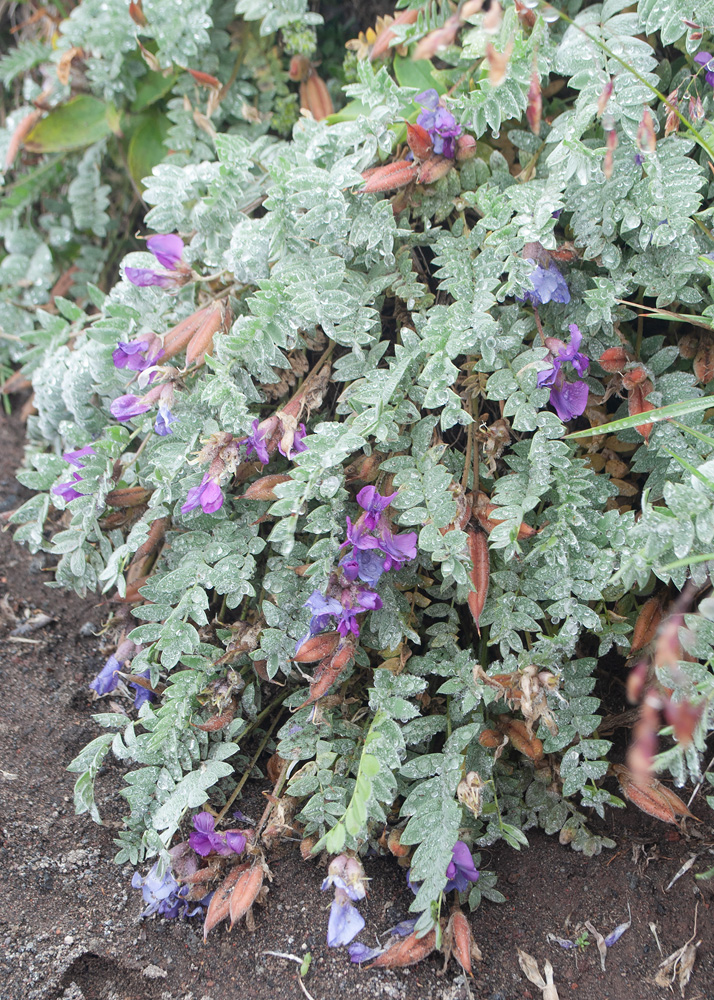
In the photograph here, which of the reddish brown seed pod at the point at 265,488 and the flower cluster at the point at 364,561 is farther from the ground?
the reddish brown seed pod at the point at 265,488

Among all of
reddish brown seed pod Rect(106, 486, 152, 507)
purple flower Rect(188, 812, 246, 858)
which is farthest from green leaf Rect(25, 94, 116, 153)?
purple flower Rect(188, 812, 246, 858)

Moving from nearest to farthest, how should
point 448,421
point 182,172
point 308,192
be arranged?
point 448,421 → point 308,192 → point 182,172

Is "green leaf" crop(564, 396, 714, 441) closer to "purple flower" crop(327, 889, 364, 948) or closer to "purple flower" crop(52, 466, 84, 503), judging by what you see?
A: "purple flower" crop(327, 889, 364, 948)

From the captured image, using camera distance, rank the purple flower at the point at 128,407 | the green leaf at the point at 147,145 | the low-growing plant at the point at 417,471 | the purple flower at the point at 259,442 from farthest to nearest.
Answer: the green leaf at the point at 147,145, the purple flower at the point at 128,407, the purple flower at the point at 259,442, the low-growing plant at the point at 417,471

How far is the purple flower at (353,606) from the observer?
4.38 ft

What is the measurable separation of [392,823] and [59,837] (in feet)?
2.20

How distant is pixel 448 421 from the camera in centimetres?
138

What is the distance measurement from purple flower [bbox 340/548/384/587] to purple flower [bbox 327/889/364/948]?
1.78 ft

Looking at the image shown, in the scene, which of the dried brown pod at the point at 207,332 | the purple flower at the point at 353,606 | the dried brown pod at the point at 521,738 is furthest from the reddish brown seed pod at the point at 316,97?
the dried brown pod at the point at 521,738

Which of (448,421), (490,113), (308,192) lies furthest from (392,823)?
(490,113)

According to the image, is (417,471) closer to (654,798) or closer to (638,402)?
(638,402)

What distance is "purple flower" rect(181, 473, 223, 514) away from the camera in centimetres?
141

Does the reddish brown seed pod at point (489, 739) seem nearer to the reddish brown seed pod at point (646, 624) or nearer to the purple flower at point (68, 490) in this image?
the reddish brown seed pod at point (646, 624)

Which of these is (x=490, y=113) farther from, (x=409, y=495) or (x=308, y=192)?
(x=409, y=495)
